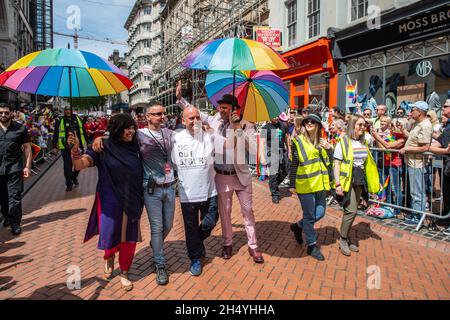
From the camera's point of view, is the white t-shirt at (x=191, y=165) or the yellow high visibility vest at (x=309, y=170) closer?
the white t-shirt at (x=191, y=165)

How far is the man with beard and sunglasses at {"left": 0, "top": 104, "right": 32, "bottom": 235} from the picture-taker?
523cm

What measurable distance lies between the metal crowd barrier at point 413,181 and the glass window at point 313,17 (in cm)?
898

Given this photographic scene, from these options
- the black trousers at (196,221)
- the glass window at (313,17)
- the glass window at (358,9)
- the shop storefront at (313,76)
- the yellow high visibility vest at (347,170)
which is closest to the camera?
the black trousers at (196,221)

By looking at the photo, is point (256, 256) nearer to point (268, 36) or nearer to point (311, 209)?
point (311, 209)

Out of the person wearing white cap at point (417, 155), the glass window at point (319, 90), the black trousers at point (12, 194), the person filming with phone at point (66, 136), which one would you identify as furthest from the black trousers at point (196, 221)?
the glass window at point (319, 90)

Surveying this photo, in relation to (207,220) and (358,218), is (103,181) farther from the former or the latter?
(358,218)

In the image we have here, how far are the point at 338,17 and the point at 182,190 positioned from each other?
36.9ft

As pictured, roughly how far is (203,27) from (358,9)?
1236 centimetres

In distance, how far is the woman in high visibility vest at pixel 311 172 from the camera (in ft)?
13.9

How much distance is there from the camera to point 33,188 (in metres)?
8.84

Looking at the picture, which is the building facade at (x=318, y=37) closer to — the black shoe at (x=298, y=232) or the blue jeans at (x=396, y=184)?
the blue jeans at (x=396, y=184)

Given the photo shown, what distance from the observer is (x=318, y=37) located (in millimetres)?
12906
